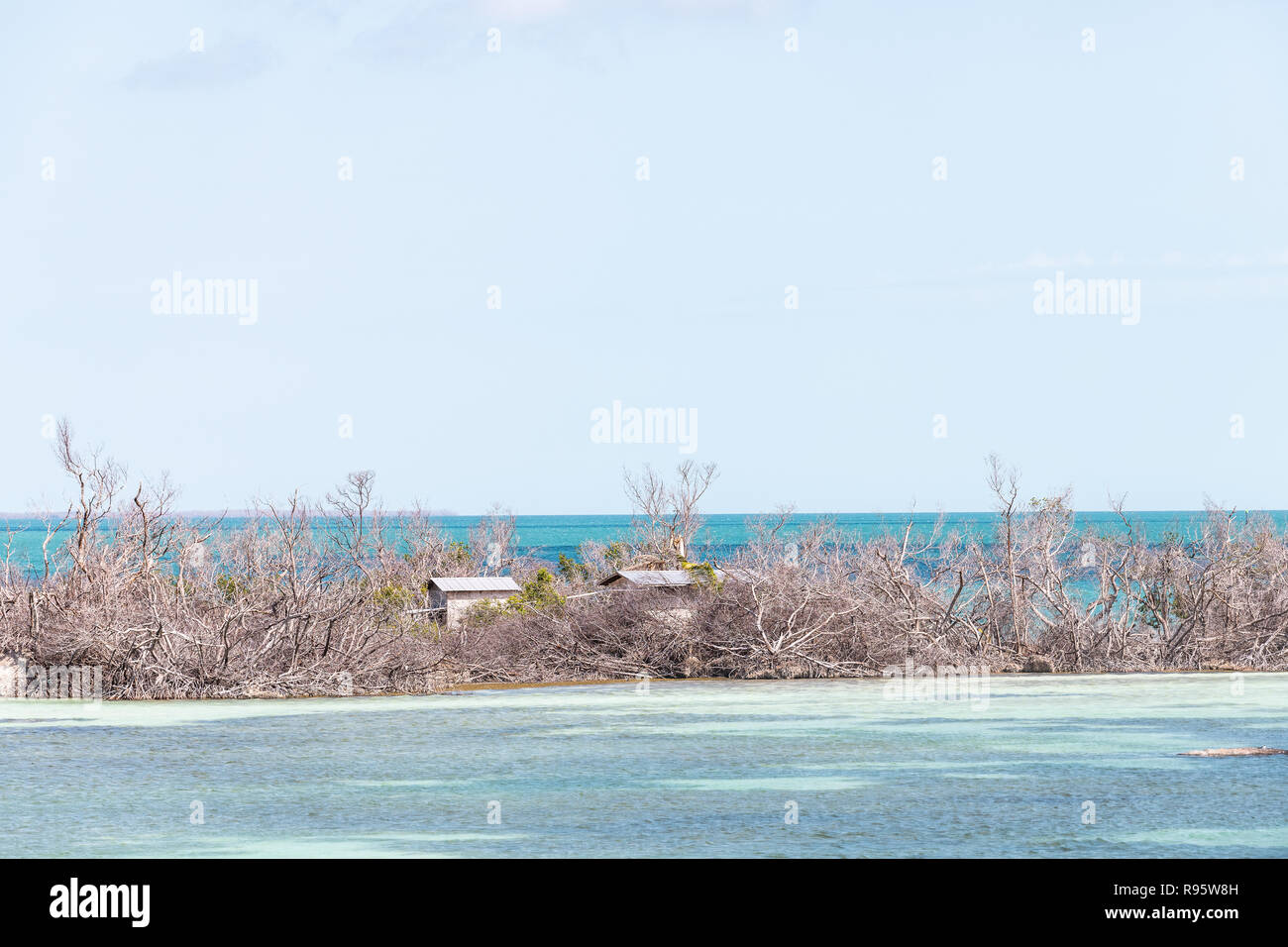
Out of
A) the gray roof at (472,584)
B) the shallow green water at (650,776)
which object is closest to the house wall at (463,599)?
the gray roof at (472,584)

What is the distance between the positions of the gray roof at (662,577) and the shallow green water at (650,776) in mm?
4566

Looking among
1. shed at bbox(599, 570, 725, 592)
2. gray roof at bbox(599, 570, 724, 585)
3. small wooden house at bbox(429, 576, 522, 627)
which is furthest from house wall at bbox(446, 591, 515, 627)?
gray roof at bbox(599, 570, 724, 585)

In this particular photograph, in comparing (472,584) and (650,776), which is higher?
(472,584)

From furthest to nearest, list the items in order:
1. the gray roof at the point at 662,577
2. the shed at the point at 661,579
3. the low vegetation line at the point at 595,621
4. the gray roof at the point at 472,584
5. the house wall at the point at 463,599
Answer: the gray roof at the point at 472,584, the house wall at the point at 463,599, the gray roof at the point at 662,577, the shed at the point at 661,579, the low vegetation line at the point at 595,621

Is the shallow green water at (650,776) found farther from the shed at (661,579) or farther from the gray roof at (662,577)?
the gray roof at (662,577)

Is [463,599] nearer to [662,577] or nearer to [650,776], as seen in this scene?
[662,577]

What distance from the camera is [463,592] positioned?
32594 millimetres

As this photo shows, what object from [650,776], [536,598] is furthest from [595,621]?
[650,776]

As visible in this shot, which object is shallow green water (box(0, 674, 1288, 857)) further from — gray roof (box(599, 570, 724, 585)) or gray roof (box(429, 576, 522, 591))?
gray roof (box(429, 576, 522, 591))

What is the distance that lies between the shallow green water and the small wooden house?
453 cm

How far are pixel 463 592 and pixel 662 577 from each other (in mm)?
4363

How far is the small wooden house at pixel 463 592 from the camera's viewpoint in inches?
1270

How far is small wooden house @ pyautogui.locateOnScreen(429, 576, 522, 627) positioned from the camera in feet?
106
